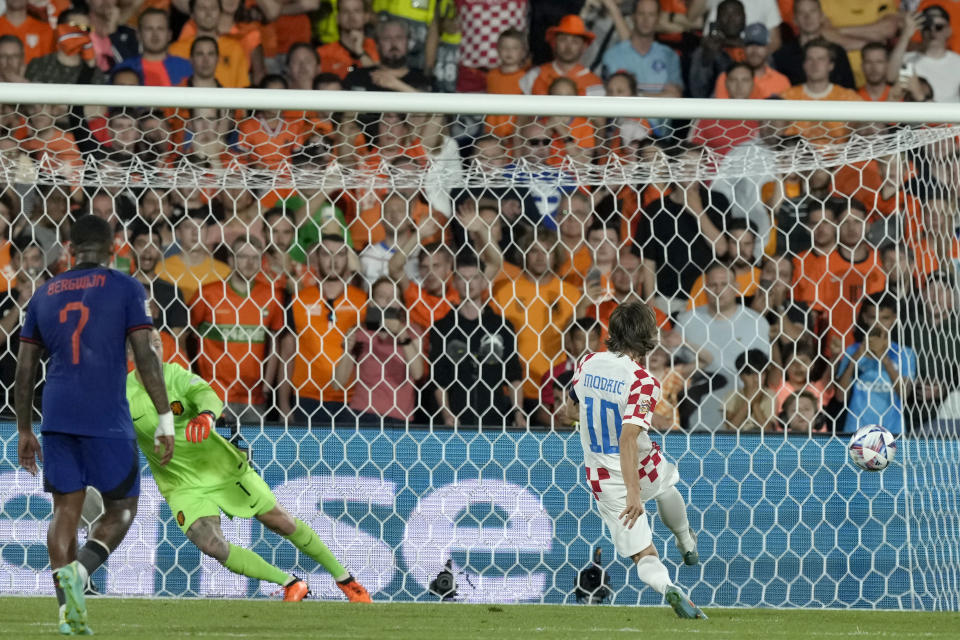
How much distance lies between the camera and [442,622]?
17.7 feet

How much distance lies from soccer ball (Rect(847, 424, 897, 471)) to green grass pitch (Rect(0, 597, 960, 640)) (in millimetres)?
674

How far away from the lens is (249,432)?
6.73 metres

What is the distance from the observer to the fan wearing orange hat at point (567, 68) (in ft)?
31.8

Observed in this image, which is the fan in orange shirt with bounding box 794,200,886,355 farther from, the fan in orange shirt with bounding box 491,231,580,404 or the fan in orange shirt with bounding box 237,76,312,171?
the fan in orange shirt with bounding box 237,76,312,171

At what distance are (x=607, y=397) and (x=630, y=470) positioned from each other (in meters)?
0.38

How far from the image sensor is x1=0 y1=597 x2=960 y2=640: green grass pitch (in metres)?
4.87

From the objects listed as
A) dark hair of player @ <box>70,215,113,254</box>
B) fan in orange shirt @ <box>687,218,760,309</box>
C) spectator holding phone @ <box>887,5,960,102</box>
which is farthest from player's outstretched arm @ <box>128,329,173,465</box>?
spectator holding phone @ <box>887,5,960,102</box>

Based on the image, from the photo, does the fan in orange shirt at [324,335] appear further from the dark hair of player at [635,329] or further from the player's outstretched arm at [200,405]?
the dark hair of player at [635,329]

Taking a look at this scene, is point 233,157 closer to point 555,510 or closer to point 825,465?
point 555,510

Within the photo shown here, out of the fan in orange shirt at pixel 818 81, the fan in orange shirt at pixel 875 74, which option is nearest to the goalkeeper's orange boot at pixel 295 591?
the fan in orange shirt at pixel 818 81

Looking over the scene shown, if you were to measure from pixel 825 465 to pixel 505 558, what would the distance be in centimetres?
162

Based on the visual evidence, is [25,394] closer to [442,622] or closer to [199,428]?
[199,428]

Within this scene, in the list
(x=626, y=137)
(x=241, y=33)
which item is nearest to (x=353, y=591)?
(x=626, y=137)

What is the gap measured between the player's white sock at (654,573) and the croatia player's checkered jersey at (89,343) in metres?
2.14
